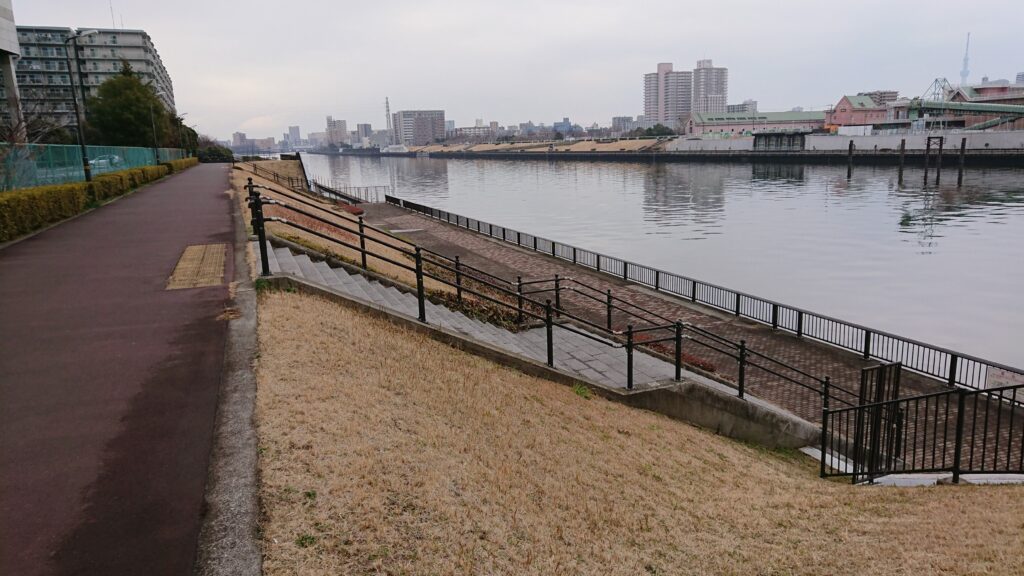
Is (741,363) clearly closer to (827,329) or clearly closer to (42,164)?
(827,329)

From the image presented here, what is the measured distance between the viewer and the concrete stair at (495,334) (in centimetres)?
1109

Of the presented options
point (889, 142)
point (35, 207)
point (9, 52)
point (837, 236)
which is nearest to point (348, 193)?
point (9, 52)

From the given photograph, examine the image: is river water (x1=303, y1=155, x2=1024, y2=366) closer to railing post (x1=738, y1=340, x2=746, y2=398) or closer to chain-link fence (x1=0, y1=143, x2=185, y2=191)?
railing post (x1=738, y1=340, x2=746, y2=398)

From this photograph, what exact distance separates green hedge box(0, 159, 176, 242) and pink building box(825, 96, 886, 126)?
16051 cm

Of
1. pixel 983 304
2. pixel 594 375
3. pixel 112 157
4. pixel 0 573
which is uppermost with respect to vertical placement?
pixel 112 157

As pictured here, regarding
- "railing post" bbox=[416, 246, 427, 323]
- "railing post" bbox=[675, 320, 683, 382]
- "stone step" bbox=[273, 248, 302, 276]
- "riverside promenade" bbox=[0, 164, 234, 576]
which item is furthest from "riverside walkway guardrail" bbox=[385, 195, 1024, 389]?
"riverside promenade" bbox=[0, 164, 234, 576]

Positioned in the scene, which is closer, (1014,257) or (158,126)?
(1014,257)

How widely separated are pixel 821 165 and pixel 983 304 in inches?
3817

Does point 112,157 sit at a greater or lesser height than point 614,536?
greater

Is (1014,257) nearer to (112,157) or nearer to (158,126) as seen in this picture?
(112,157)

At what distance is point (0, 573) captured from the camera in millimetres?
3936

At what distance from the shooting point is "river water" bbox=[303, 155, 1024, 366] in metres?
27.3

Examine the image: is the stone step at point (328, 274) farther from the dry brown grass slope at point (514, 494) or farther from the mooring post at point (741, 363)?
the mooring post at point (741, 363)

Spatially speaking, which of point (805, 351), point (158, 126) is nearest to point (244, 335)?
point (805, 351)
